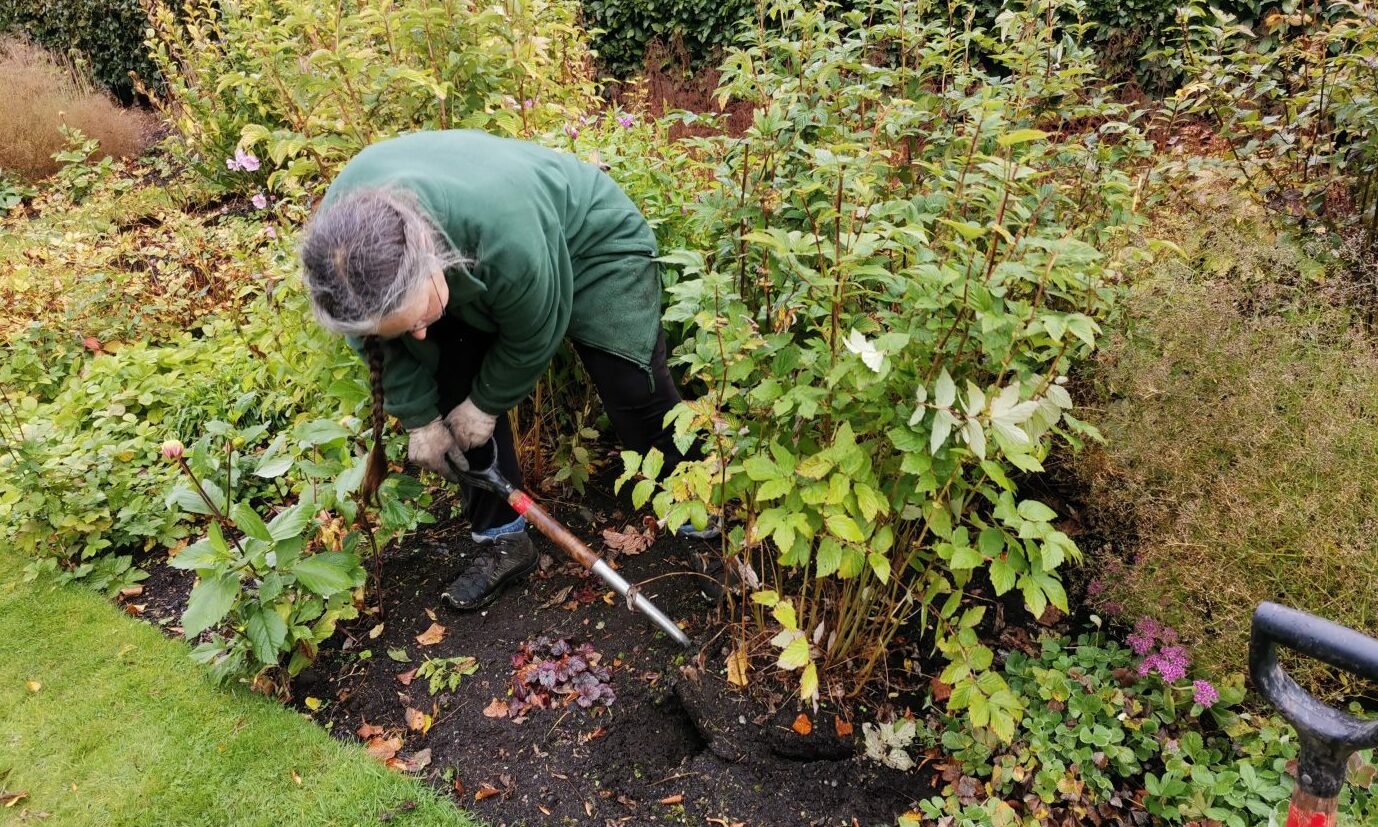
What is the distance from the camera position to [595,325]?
7.65 ft

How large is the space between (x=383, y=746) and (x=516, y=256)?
1.50m

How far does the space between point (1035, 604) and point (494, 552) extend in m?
1.80

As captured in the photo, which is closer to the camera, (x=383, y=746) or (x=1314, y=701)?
(x=1314, y=701)

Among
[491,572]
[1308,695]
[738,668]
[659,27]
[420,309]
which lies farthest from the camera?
[659,27]

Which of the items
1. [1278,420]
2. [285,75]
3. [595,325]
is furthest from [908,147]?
[285,75]

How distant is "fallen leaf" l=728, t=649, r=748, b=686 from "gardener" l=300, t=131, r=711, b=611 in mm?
668

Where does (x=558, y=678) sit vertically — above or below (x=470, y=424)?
below

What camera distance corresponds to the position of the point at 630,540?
2842 millimetres

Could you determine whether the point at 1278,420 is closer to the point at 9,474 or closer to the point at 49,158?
the point at 9,474

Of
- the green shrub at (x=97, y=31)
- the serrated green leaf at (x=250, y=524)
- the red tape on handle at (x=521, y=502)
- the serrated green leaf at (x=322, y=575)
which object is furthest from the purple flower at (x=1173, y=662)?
the green shrub at (x=97, y=31)

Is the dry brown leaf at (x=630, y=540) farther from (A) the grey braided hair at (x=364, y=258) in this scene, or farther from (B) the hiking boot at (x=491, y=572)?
(A) the grey braided hair at (x=364, y=258)

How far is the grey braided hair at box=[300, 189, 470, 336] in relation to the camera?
162 cm

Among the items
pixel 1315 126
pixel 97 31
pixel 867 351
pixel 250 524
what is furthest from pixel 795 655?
pixel 97 31

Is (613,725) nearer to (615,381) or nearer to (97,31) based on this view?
(615,381)
